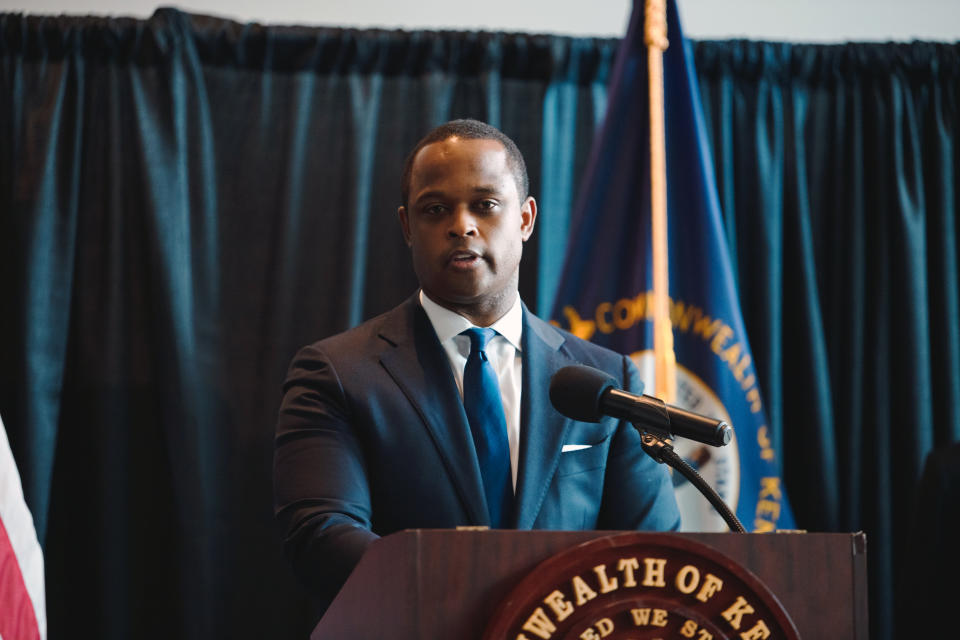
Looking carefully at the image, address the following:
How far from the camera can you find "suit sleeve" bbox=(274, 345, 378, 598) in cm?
138

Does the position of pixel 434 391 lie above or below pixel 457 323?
below

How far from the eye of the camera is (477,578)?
3.42 feet

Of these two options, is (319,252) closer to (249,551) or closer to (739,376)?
(249,551)

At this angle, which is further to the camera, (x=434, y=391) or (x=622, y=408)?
(x=434, y=391)

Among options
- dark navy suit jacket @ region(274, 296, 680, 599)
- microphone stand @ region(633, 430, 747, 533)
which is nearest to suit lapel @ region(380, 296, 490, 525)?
dark navy suit jacket @ region(274, 296, 680, 599)

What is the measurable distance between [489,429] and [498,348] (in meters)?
0.20

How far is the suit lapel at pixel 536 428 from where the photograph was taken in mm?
1634

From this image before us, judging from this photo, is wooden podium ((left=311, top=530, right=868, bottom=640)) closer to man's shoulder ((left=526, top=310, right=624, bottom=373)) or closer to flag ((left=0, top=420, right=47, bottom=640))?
man's shoulder ((left=526, top=310, right=624, bottom=373))

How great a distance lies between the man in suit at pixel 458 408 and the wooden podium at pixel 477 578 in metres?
0.46

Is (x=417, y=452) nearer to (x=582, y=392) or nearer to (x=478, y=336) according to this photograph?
(x=478, y=336)

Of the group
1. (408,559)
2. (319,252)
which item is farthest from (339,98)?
(408,559)

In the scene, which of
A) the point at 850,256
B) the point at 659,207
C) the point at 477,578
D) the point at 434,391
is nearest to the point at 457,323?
the point at 434,391

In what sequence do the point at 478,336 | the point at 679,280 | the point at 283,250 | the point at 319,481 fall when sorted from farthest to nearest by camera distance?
1. the point at 283,250
2. the point at 679,280
3. the point at 478,336
4. the point at 319,481

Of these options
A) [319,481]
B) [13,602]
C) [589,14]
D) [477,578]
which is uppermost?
[589,14]
